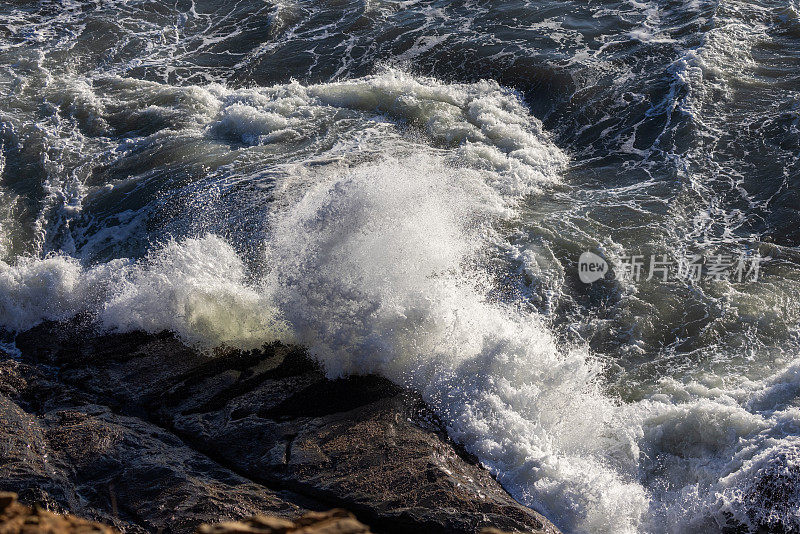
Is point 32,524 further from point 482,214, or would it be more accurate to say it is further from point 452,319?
point 482,214

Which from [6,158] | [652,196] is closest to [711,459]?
[652,196]

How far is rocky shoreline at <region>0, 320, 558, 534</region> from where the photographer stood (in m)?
4.88

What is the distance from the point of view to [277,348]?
260 inches

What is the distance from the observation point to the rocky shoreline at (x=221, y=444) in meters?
4.88

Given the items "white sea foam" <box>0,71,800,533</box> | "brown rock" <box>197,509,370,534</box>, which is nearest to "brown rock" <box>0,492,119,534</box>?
"brown rock" <box>197,509,370,534</box>

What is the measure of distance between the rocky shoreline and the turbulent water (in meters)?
Answer: 0.35

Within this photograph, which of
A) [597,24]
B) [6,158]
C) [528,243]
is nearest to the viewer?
[528,243]

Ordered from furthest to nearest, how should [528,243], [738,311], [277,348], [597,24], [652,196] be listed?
[597,24] < [652,196] < [528,243] < [738,311] < [277,348]

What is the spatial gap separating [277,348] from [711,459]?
3948mm

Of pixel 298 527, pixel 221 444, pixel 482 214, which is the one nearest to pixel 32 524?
pixel 298 527

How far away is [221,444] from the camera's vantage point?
18.2 feet

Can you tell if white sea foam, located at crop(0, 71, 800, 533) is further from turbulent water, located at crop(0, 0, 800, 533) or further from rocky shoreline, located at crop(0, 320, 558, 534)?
rocky shoreline, located at crop(0, 320, 558, 534)

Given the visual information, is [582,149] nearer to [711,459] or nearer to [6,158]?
[711,459]

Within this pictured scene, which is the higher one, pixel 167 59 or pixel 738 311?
pixel 167 59
